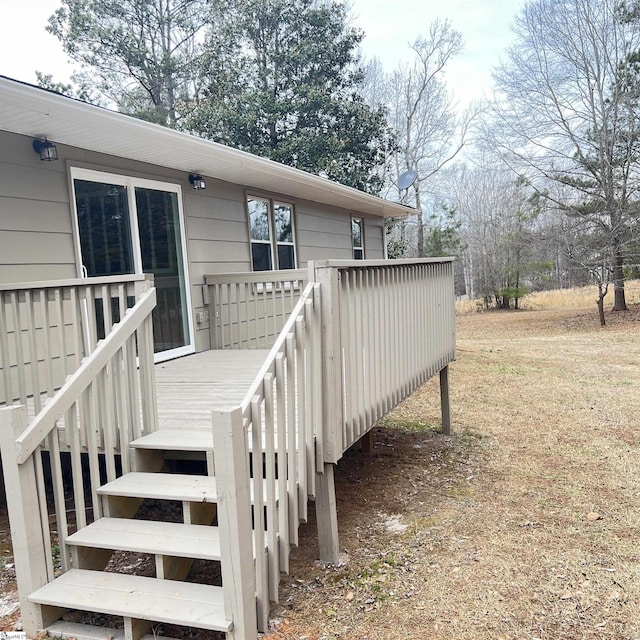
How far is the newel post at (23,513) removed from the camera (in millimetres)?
2373

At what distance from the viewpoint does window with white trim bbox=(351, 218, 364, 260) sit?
11070 mm

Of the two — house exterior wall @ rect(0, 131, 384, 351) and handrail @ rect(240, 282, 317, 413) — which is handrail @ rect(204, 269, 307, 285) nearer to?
house exterior wall @ rect(0, 131, 384, 351)

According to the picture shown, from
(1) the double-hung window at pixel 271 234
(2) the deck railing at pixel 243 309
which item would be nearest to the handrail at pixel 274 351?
(2) the deck railing at pixel 243 309

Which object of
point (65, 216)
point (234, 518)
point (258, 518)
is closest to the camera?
point (234, 518)

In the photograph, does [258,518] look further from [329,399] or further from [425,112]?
[425,112]

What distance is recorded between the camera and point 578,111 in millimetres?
15961

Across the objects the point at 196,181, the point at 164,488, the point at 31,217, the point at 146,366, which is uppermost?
the point at 196,181

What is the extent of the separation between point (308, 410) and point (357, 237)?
879cm

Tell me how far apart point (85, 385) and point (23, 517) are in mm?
647

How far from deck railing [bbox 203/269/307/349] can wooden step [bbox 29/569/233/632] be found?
3.95 m

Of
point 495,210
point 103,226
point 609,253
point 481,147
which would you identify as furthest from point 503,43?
point 103,226

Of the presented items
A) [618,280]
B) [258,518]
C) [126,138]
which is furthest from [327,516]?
[618,280]

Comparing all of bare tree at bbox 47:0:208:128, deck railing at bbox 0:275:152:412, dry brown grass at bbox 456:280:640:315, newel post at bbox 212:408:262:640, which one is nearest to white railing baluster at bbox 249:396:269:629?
newel post at bbox 212:408:262:640

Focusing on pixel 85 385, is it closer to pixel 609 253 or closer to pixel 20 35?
pixel 609 253
